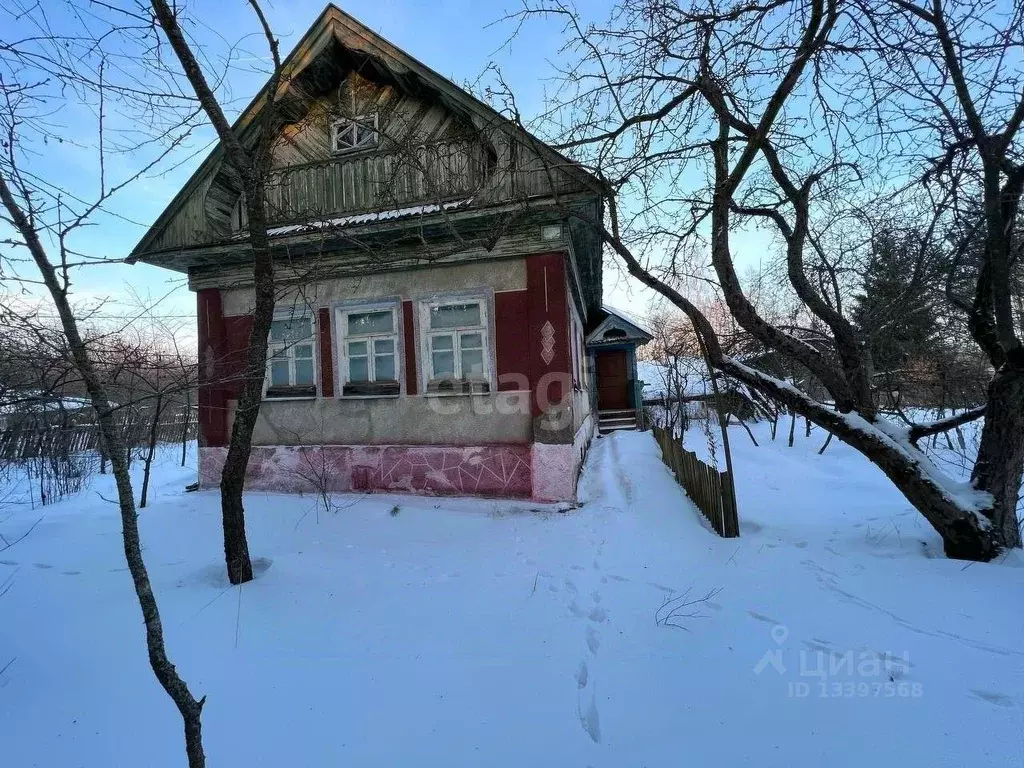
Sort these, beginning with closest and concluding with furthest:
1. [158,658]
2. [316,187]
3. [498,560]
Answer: [158,658]
[498,560]
[316,187]

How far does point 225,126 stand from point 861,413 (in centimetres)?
653

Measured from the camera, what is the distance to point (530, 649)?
2967 millimetres

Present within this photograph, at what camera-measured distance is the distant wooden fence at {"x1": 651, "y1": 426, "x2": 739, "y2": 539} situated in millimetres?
5062

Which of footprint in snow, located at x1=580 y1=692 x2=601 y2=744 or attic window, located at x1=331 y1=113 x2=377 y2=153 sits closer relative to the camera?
footprint in snow, located at x1=580 y1=692 x2=601 y2=744

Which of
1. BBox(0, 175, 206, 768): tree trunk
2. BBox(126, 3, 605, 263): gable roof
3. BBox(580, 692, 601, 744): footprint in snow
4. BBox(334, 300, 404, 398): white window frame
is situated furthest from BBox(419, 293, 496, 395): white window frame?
BBox(0, 175, 206, 768): tree trunk

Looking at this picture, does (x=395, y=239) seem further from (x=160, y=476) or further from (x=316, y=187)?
(x=160, y=476)

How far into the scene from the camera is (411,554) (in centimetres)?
472

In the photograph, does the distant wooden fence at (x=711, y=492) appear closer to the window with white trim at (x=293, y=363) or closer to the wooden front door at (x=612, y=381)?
the window with white trim at (x=293, y=363)

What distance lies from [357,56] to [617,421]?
11.9m

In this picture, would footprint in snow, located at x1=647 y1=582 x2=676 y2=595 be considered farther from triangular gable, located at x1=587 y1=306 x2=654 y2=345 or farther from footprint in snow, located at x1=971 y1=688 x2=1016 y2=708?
triangular gable, located at x1=587 y1=306 x2=654 y2=345

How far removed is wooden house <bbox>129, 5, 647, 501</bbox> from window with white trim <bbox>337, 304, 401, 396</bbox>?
0.08 feet

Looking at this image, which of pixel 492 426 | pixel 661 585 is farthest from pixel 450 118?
pixel 661 585

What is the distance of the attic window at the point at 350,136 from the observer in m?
7.35

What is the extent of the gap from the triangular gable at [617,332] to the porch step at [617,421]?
244 cm
